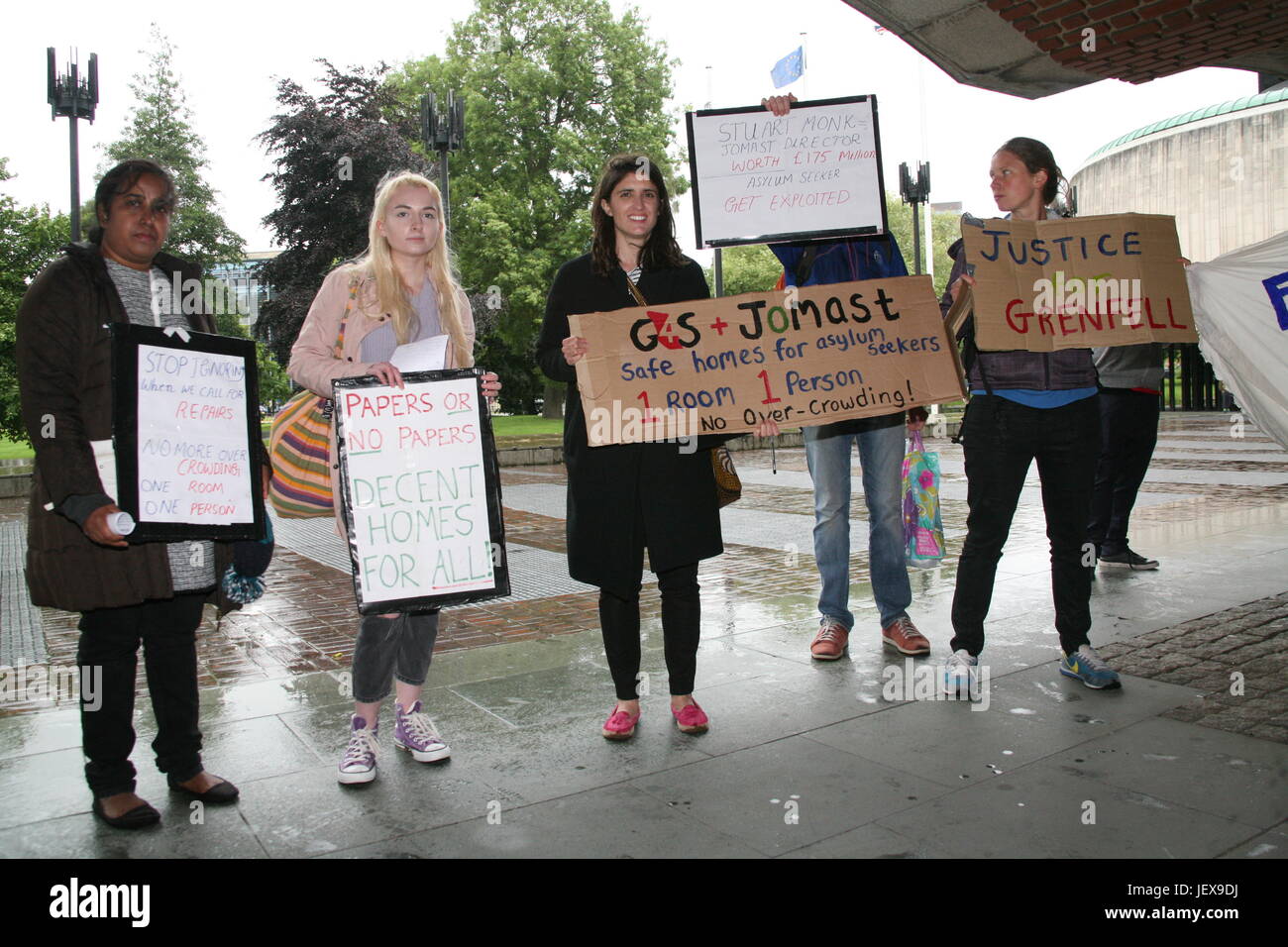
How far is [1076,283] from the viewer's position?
161 inches

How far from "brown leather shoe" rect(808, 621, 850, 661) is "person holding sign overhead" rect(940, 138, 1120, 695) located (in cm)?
63

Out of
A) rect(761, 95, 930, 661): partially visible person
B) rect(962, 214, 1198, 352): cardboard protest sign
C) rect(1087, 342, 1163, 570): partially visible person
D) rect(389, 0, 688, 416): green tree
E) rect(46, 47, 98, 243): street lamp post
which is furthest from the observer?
rect(389, 0, 688, 416): green tree

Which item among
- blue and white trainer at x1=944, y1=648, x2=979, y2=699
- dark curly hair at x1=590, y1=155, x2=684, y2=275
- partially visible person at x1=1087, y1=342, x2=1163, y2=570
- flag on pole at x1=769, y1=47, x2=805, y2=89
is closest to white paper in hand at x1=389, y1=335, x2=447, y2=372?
dark curly hair at x1=590, y1=155, x2=684, y2=275

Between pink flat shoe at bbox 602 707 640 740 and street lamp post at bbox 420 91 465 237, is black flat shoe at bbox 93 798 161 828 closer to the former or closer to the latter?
pink flat shoe at bbox 602 707 640 740

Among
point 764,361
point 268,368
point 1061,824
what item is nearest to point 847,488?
point 764,361

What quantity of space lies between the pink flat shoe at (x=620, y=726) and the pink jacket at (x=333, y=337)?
126cm

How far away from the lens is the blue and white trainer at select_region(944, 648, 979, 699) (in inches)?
164

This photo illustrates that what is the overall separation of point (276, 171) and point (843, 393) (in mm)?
31287

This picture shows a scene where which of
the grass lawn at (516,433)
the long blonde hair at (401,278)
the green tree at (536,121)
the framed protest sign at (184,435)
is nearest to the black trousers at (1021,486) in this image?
the long blonde hair at (401,278)

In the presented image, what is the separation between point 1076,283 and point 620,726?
2.63m

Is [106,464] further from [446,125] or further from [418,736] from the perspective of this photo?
[446,125]

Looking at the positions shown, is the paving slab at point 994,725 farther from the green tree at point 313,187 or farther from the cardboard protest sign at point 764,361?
the green tree at point 313,187

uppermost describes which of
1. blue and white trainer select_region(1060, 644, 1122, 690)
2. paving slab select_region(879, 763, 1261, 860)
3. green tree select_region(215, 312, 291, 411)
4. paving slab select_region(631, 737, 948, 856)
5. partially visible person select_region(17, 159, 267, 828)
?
green tree select_region(215, 312, 291, 411)
